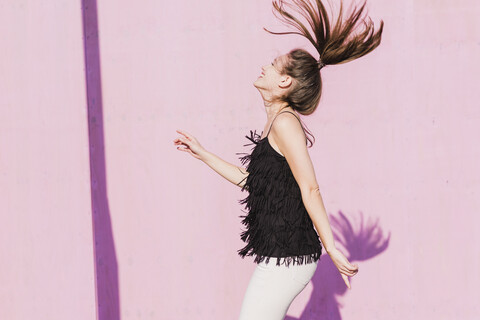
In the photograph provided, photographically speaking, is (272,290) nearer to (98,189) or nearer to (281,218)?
(281,218)

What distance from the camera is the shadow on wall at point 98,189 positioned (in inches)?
147

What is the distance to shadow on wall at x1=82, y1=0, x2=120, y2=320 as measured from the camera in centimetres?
374

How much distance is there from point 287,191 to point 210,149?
115 centimetres

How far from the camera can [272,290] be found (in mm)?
2564

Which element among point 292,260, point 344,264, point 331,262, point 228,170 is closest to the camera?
point 344,264

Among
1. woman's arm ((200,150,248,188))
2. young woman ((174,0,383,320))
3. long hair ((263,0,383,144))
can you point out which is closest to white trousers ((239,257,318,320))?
young woman ((174,0,383,320))

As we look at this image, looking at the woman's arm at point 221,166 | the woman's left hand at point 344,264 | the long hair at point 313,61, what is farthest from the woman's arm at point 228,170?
the woman's left hand at point 344,264

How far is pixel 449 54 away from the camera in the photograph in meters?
3.55

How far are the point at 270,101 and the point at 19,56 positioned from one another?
159 cm

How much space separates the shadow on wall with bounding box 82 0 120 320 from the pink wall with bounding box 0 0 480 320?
1cm

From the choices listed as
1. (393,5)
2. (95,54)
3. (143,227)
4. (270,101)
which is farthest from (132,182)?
(393,5)

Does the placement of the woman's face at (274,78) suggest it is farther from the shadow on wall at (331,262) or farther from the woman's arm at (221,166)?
the shadow on wall at (331,262)

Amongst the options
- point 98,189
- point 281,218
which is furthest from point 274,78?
point 98,189

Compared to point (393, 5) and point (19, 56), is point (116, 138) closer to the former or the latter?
point (19, 56)
